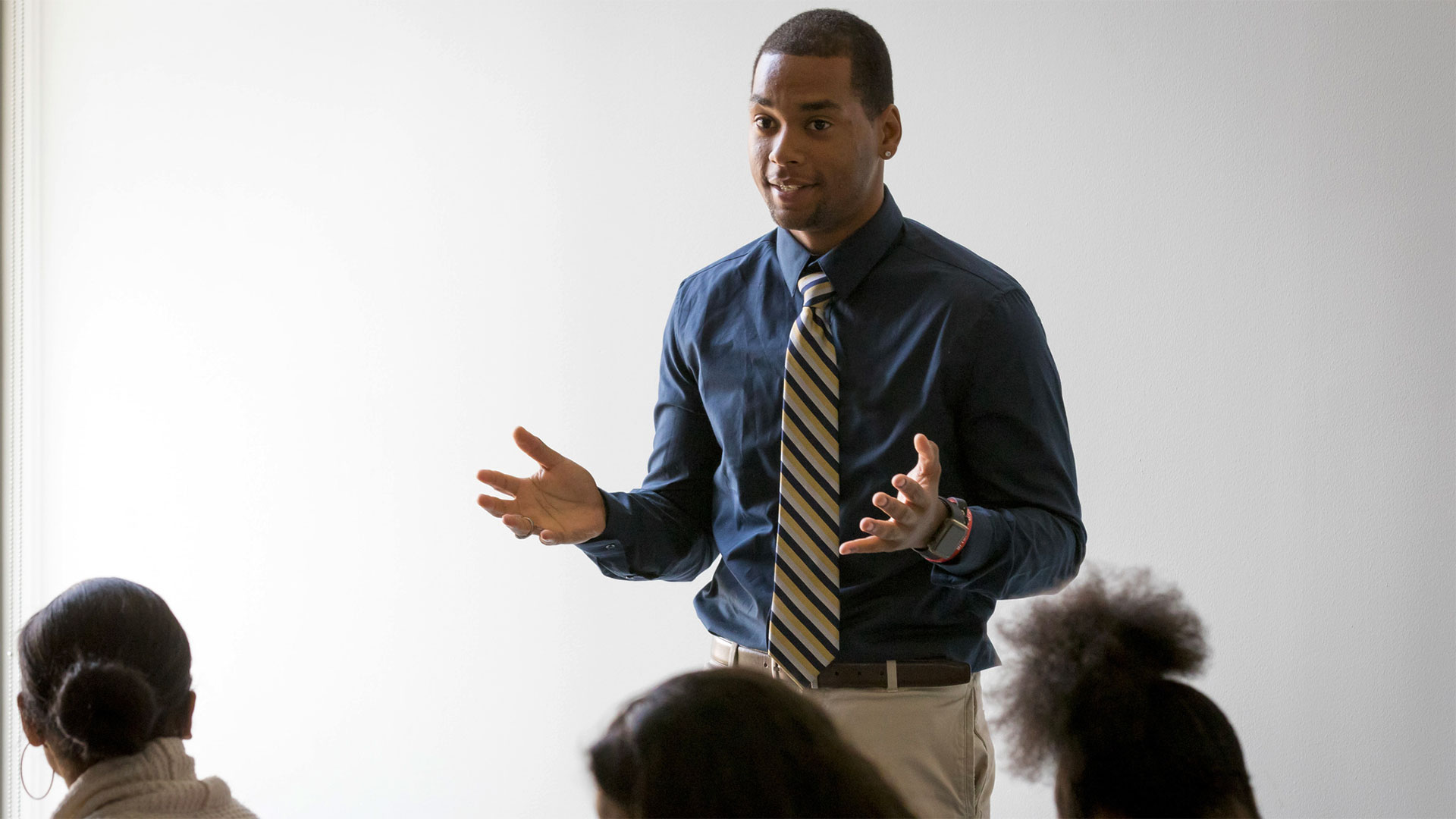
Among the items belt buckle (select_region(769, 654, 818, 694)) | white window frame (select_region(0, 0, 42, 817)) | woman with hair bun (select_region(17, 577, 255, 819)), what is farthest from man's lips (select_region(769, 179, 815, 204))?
white window frame (select_region(0, 0, 42, 817))

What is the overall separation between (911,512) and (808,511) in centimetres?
25

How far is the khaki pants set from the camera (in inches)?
59.7

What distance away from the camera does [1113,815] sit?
1.16m

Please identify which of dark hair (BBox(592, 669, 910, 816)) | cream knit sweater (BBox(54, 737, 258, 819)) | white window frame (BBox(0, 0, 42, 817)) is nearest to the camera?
dark hair (BBox(592, 669, 910, 816))

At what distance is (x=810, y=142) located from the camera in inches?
61.7

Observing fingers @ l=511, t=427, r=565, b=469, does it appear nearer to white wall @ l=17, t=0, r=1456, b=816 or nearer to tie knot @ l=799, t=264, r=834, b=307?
tie knot @ l=799, t=264, r=834, b=307

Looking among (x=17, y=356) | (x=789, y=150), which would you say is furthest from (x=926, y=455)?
(x=17, y=356)

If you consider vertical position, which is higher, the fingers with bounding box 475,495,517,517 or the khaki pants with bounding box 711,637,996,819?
the fingers with bounding box 475,495,517,517

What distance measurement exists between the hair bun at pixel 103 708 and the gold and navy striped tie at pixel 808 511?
703mm

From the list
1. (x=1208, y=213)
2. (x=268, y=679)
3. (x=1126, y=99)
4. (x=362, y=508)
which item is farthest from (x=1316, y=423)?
(x=268, y=679)

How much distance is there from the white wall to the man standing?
38.2 inches

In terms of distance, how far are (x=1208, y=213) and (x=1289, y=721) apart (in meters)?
0.94

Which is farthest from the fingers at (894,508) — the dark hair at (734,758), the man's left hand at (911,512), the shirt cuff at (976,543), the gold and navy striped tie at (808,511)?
the dark hair at (734,758)

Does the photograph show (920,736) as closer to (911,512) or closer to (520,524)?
(911,512)
